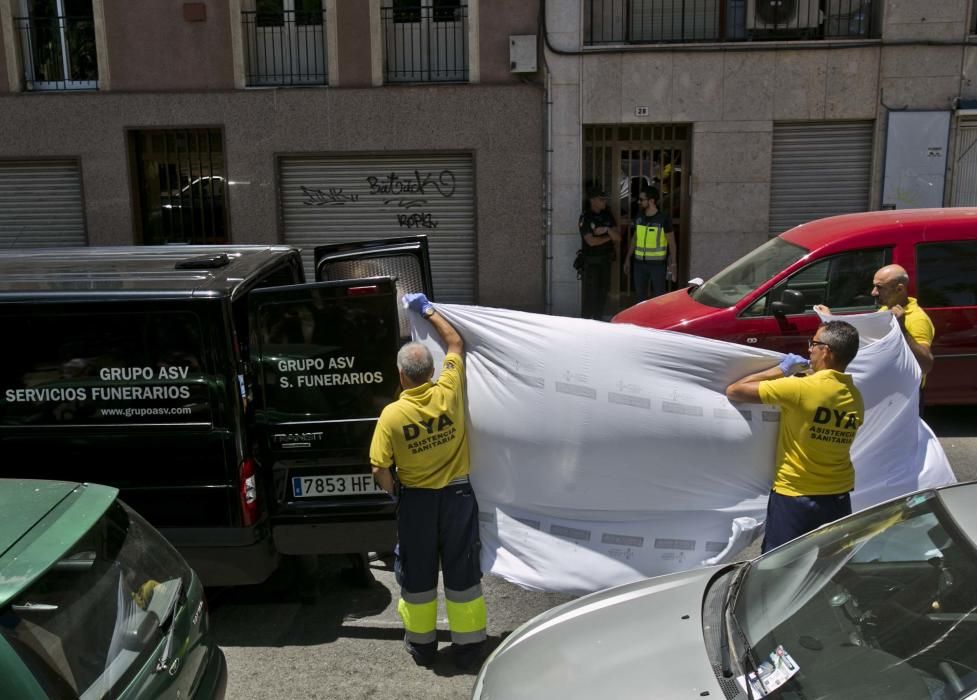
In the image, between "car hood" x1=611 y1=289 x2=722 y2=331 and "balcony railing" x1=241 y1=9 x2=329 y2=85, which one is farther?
"balcony railing" x1=241 y1=9 x2=329 y2=85

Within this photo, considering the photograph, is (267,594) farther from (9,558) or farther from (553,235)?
(553,235)

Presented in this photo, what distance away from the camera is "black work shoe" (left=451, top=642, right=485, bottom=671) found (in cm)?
451

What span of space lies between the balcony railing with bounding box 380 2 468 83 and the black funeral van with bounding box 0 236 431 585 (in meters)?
9.70

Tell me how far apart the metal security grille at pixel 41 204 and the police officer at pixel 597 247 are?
26.0ft

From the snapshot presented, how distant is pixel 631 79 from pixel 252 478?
10.1m

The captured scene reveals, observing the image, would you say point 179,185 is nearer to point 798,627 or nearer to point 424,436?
point 424,436

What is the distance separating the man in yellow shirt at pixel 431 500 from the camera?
432 cm

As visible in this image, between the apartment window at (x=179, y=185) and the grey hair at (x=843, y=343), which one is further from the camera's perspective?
the apartment window at (x=179, y=185)

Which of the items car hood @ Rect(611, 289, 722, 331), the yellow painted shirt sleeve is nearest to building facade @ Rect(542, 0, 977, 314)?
car hood @ Rect(611, 289, 722, 331)

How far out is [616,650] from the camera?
2.99 meters

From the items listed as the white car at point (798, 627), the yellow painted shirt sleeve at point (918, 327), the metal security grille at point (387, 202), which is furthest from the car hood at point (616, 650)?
the metal security grille at point (387, 202)

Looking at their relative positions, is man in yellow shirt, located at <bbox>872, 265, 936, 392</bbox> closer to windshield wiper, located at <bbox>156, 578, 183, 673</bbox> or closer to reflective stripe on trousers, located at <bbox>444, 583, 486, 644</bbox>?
reflective stripe on trousers, located at <bbox>444, 583, 486, 644</bbox>

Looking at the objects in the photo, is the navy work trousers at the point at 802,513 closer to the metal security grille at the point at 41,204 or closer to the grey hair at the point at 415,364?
the grey hair at the point at 415,364

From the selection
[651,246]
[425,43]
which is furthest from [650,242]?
[425,43]
